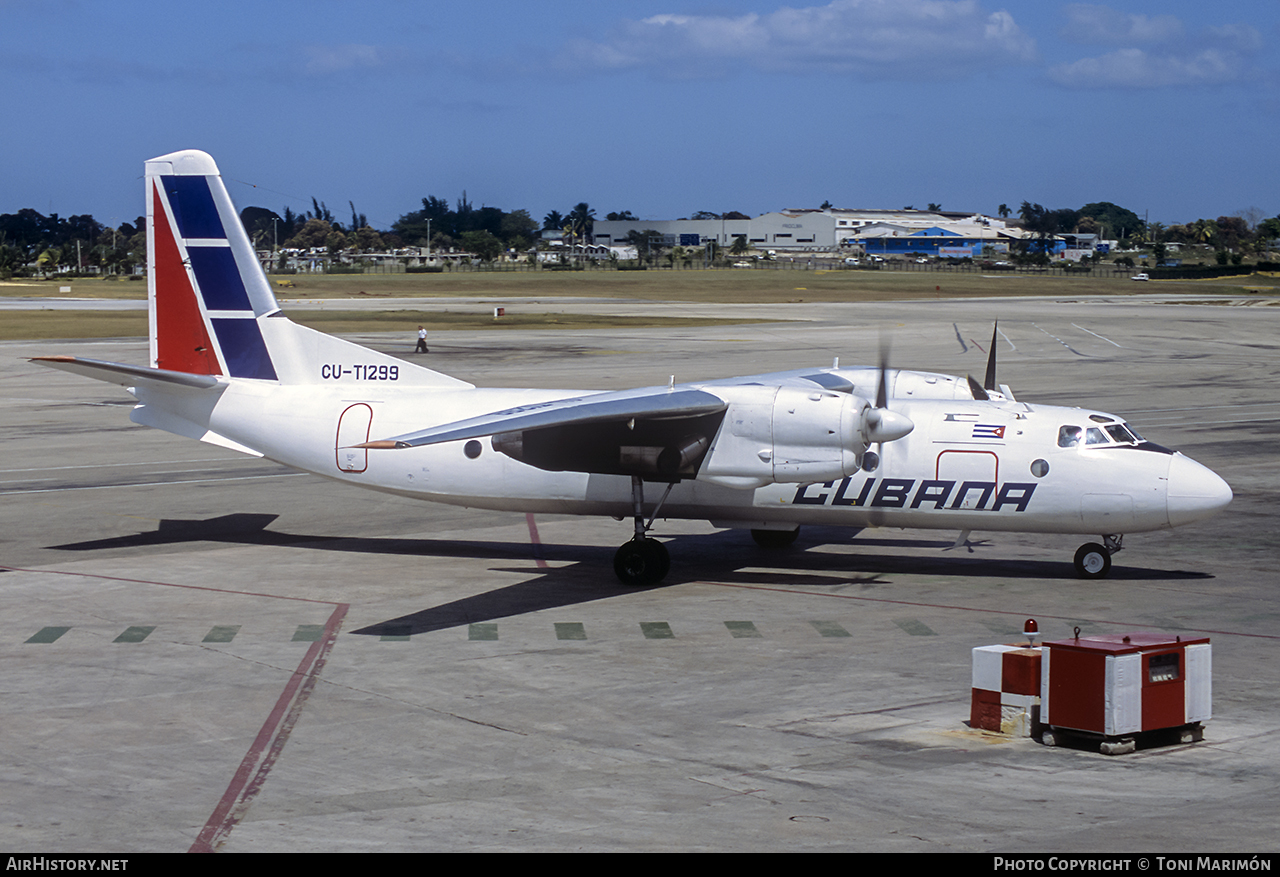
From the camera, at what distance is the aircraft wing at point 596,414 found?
1846cm

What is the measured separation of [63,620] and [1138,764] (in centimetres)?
1482

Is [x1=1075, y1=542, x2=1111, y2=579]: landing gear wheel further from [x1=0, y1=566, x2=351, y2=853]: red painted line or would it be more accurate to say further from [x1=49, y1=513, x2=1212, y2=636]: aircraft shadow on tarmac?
[x1=0, y1=566, x2=351, y2=853]: red painted line

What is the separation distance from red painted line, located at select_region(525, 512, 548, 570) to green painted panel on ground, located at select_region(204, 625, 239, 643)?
6.07 meters

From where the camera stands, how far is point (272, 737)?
13625 mm

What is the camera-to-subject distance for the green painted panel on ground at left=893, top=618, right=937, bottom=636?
710 inches

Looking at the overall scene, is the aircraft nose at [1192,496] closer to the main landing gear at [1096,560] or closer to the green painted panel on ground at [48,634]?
the main landing gear at [1096,560]

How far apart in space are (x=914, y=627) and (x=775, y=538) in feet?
20.1

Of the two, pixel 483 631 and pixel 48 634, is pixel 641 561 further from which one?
pixel 48 634

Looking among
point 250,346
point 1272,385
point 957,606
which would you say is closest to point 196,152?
point 250,346

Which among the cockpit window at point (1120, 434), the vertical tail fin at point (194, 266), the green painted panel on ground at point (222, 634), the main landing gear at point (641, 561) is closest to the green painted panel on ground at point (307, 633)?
the green painted panel on ground at point (222, 634)

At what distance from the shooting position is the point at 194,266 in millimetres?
24406

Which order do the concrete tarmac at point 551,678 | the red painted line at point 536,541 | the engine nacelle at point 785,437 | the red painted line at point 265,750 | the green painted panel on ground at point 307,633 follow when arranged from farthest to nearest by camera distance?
the red painted line at point 536,541, the engine nacelle at point 785,437, the green painted panel on ground at point 307,633, the concrete tarmac at point 551,678, the red painted line at point 265,750

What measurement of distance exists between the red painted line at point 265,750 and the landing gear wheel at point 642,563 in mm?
5061

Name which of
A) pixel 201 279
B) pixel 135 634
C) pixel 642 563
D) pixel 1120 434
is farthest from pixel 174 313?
pixel 1120 434
